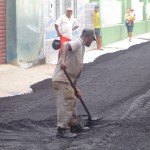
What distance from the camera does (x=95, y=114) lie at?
983 cm

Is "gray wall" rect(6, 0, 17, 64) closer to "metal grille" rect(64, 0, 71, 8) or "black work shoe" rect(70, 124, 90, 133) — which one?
"metal grille" rect(64, 0, 71, 8)

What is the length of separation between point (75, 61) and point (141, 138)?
1473 mm

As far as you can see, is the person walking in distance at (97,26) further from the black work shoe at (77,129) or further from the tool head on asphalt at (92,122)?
the black work shoe at (77,129)

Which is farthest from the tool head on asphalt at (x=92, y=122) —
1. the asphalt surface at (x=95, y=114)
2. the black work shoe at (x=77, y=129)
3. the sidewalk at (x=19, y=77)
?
the sidewalk at (x=19, y=77)

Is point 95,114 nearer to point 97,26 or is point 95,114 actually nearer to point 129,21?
point 97,26

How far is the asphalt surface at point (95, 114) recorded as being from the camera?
7.60 metres

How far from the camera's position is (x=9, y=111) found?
405 inches

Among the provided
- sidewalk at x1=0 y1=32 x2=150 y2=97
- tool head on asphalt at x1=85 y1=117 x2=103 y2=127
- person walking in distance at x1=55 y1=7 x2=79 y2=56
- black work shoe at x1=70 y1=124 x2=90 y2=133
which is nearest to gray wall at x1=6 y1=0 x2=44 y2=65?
sidewalk at x1=0 y1=32 x2=150 y2=97

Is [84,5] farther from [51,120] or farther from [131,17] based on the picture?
[51,120]

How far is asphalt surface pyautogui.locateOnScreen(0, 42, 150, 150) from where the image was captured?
760 cm

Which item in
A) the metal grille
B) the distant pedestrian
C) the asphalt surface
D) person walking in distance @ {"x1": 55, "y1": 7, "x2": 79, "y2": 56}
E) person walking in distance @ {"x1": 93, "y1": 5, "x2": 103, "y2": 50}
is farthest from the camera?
the distant pedestrian

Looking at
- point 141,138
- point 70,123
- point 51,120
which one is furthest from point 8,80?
point 141,138

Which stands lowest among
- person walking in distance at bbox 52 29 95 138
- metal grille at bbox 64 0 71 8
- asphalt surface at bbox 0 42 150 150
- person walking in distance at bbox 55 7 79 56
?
asphalt surface at bbox 0 42 150 150

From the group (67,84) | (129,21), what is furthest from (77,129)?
(129,21)
